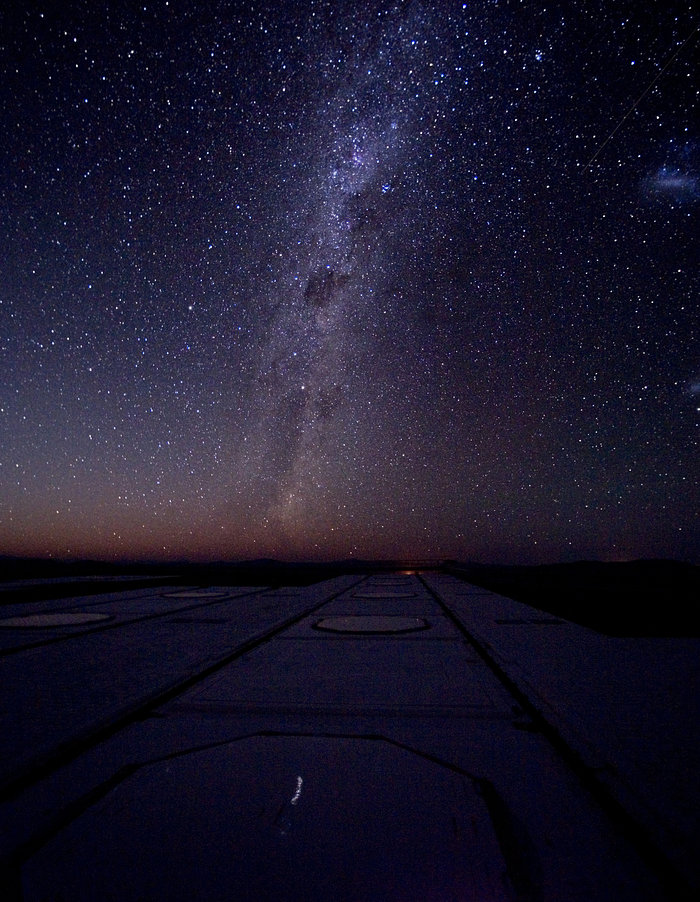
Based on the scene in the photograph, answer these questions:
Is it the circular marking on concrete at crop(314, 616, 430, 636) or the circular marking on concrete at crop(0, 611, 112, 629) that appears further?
the circular marking on concrete at crop(0, 611, 112, 629)

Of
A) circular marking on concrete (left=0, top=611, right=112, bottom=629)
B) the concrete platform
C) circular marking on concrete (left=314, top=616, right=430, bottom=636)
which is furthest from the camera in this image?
circular marking on concrete (left=0, top=611, right=112, bottom=629)

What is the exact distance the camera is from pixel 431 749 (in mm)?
1803

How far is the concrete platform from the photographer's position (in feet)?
3.69

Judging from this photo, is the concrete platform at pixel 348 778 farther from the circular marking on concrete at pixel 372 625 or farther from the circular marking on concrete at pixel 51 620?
the circular marking on concrete at pixel 51 620

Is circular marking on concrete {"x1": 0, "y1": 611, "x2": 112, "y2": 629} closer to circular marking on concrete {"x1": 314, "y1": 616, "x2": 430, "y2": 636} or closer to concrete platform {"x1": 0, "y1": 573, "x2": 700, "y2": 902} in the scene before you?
concrete platform {"x1": 0, "y1": 573, "x2": 700, "y2": 902}

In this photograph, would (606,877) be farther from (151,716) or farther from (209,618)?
(209,618)

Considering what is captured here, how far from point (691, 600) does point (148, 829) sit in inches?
406

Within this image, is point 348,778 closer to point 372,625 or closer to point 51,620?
point 372,625

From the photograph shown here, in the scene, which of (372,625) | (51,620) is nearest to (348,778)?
(372,625)

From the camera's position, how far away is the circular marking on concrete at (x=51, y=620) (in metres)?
4.96

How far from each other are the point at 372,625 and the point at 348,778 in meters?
3.29

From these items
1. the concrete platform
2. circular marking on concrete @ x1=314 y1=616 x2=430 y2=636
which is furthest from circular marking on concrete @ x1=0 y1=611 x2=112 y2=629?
circular marking on concrete @ x1=314 y1=616 x2=430 y2=636

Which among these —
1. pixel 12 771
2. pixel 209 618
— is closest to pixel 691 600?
pixel 209 618

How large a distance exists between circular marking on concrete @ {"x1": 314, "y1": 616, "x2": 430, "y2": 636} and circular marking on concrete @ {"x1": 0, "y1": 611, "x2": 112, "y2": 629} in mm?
2594
